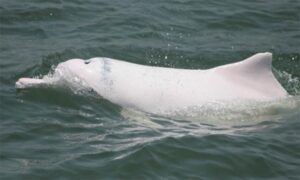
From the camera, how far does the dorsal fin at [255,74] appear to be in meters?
10.6

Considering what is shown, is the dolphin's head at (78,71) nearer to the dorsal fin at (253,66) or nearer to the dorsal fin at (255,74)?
the dorsal fin at (255,74)

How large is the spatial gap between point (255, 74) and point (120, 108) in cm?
235

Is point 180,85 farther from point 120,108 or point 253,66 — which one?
point 253,66

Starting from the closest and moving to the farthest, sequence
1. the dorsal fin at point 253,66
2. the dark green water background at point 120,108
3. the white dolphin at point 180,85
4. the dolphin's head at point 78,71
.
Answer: the dark green water background at point 120,108 → the dorsal fin at point 253,66 → the white dolphin at point 180,85 → the dolphin's head at point 78,71

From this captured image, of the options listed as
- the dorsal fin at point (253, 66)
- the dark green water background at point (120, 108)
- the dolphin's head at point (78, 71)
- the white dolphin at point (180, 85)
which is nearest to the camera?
the dark green water background at point (120, 108)

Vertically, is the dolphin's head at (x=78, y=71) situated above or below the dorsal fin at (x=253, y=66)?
below

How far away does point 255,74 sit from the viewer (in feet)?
35.2

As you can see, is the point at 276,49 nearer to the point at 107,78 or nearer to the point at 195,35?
the point at 195,35

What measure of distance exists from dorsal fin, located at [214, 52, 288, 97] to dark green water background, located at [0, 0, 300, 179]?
1.38 ft

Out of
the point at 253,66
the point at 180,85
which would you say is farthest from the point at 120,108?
the point at 253,66

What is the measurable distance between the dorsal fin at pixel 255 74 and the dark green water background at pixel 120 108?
1.38ft

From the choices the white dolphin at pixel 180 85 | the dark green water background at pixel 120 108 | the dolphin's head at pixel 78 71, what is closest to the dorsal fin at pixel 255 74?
the white dolphin at pixel 180 85

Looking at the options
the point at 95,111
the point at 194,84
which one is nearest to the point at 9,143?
the point at 95,111

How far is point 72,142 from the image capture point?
957cm
